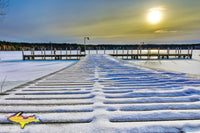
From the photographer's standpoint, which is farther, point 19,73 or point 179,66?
point 179,66

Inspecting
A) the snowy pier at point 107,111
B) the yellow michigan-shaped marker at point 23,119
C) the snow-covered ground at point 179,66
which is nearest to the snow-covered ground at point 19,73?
the snowy pier at point 107,111

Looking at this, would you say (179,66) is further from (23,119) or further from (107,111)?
(23,119)

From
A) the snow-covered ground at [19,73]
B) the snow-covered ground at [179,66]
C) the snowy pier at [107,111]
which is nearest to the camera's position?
the snowy pier at [107,111]

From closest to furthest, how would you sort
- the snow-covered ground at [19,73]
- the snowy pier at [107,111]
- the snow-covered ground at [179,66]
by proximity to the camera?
1. the snowy pier at [107,111]
2. the snow-covered ground at [19,73]
3. the snow-covered ground at [179,66]

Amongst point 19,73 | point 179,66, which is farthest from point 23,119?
point 179,66

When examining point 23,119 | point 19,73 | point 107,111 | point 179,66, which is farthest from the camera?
point 179,66

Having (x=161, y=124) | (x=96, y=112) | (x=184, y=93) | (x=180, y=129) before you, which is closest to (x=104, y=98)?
(x=96, y=112)

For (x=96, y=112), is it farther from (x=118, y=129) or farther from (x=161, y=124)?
(x=161, y=124)

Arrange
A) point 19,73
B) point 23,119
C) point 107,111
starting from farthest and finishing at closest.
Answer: point 19,73, point 107,111, point 23,119

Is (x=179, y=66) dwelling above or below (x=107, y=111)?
below

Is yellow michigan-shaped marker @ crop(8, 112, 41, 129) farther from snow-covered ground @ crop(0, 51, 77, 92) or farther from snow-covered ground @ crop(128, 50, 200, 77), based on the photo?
snow-covered ground @ crop(128, 50, 200, 77)

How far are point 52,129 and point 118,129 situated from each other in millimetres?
601

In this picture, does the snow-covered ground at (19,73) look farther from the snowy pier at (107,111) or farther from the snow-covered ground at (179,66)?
the snow-covered ground at (179,66)

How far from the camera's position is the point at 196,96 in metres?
1.87
